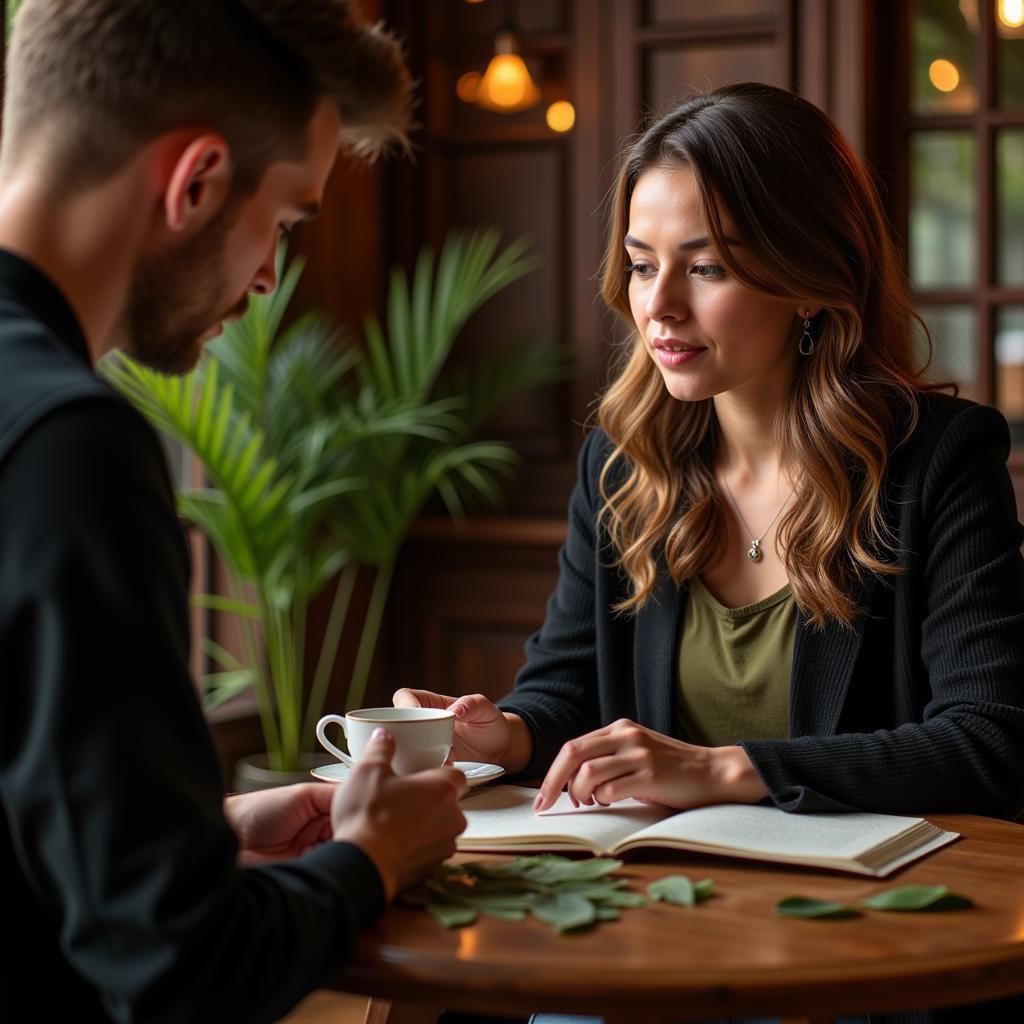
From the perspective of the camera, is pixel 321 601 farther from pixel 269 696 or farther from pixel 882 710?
pixel 882 710

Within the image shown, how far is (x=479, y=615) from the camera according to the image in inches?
175

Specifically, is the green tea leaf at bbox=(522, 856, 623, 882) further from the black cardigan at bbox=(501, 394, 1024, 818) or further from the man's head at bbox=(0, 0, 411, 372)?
the man's head at bbox=(0, 0, 411, 372)

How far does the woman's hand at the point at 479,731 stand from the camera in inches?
67.9

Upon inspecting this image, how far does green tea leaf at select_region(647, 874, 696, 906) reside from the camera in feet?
4.02

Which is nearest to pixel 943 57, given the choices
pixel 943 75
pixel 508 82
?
pixel 943 75

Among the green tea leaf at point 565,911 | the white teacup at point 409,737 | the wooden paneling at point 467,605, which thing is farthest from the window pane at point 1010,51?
the green tea leaf at point 565,911

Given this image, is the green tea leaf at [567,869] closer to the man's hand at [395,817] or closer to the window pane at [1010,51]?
the man's hand at [395,817]

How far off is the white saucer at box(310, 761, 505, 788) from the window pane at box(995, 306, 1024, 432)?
2723 millimetres

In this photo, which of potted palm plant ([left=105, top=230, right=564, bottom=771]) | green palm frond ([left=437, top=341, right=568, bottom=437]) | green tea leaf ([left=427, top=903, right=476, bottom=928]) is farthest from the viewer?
green palm frond ([left=437, top=341, right=568, bottom=437])

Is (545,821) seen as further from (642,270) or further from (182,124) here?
(642,270)

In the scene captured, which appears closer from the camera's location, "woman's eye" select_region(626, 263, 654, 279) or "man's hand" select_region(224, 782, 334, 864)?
"man's hand" select_region(224, 782, 334, 864)

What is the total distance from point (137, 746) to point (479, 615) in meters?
3.52

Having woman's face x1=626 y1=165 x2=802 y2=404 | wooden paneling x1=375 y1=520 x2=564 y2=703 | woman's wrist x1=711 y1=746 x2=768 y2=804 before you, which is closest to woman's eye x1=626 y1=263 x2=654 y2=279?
woman's face x1=626 y1=165 x2=802 y2=404

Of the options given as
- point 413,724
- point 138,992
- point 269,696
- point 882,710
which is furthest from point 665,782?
point 269,696
